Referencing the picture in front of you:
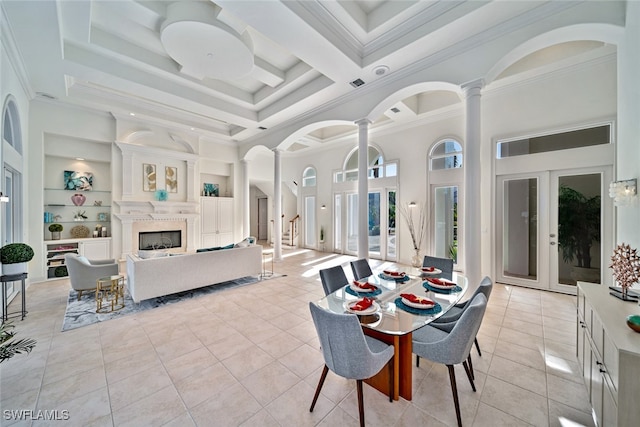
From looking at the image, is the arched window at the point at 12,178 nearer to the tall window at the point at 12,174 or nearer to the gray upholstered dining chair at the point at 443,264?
the tall window at the point at 12,174

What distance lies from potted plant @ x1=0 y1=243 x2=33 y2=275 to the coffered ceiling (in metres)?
2.76

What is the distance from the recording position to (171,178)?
7371mm

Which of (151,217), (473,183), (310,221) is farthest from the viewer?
(310,221)

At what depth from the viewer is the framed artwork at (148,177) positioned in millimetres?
6850

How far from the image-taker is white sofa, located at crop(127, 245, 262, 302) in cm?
385

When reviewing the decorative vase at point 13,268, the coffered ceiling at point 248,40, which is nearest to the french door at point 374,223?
the coffered ceiling at point 248,40

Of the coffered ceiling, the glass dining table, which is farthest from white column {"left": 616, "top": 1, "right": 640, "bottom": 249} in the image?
the glass dining table

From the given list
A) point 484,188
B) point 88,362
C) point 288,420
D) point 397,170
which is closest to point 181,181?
point 88,362

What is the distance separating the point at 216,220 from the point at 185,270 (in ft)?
14.4

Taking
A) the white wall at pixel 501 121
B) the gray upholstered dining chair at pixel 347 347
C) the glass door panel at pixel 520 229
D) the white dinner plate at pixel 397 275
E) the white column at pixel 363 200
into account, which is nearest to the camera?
the gray upholstered dining chair at pixel 347 347

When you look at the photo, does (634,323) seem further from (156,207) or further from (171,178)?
(171,178)

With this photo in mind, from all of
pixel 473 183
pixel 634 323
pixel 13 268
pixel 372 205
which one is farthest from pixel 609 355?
pixel 372 205

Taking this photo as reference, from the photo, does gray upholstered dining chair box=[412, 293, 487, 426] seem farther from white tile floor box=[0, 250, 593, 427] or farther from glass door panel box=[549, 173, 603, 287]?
glass door panel box=[549, 173, 603, 287]

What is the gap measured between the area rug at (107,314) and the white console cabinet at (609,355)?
4.82m
